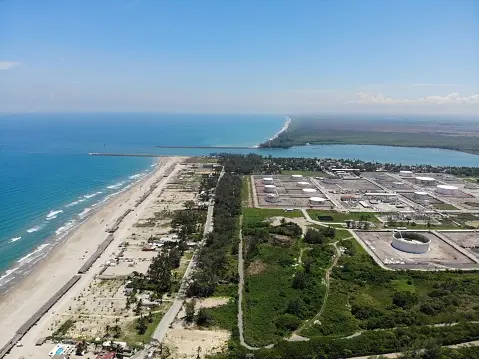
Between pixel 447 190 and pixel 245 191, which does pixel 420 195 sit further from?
pixel 245 191

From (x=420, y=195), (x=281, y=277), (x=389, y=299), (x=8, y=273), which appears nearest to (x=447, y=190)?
(x=420, y=195)

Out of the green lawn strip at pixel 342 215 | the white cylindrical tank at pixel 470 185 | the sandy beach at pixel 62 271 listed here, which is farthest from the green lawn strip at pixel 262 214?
the white cylindrical tank at pixel 470 185

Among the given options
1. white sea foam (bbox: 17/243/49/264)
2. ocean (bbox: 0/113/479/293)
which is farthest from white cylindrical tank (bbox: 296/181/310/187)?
white sea foam (bbox: 17/243/49/264)

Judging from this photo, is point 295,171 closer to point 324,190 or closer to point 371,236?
point 324,190

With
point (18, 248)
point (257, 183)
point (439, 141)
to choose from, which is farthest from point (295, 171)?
point (439, 141)

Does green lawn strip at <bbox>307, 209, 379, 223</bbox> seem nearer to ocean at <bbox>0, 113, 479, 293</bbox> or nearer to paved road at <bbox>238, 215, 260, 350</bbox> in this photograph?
paved road at <bbox>238, 215, 260, 350</bbox>
